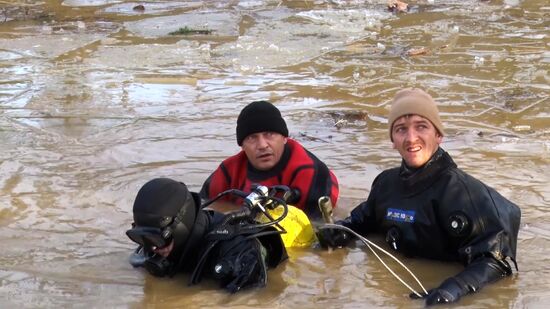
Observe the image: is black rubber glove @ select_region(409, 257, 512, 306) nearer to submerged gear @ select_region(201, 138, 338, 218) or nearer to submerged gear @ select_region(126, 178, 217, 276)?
submerged gear @ select_region(126, 178, 217, 276)

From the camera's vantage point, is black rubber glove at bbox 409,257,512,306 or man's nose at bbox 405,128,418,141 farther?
man's nose at bbox 405,128,418,141

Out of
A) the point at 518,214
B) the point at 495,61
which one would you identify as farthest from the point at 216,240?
the point at 495,61

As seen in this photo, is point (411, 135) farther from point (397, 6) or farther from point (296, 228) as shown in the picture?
point (397, 6)

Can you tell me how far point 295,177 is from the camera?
4590mm

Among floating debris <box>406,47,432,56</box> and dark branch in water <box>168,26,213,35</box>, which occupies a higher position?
dark branch in water <box>168,26,213,35</box>

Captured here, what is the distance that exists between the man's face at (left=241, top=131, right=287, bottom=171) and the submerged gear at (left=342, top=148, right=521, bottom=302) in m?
0.77

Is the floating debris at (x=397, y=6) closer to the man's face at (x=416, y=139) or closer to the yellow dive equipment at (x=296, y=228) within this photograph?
the yellow dive equipment at (x=296, y=228)

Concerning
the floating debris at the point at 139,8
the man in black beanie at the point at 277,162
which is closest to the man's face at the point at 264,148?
the man in black beanie at the point at 277,162

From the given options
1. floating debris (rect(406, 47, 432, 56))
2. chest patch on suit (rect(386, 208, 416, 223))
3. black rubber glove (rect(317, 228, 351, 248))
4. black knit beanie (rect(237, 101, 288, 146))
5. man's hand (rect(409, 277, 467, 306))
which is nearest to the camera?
man's hand (rect(409, 277, 467, 306))

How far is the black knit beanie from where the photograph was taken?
4.55 m

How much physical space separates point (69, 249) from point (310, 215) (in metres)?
1.38

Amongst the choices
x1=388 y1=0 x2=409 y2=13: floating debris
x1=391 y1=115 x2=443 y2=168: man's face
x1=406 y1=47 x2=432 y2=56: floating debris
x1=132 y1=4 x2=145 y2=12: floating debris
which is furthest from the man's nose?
x1=132 y1=4 x2=145 y2=12: floating debris

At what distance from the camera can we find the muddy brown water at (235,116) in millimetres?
3676

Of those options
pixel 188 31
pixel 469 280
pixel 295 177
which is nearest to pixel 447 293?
pixel 469 280
